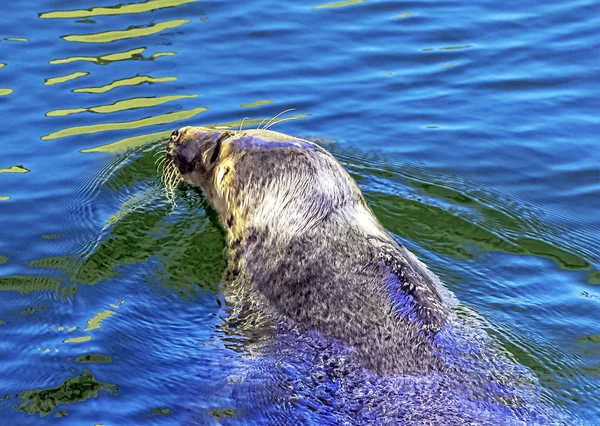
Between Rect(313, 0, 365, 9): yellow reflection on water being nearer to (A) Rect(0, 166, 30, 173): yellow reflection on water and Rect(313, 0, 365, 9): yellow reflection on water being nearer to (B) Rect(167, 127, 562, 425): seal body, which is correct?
(A) Rect(0, 166, 30, 173): yellow reflection on water

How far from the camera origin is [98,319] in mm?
6742

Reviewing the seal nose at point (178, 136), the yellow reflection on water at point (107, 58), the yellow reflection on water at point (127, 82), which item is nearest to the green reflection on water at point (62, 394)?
the seal nose at point (178, 136)

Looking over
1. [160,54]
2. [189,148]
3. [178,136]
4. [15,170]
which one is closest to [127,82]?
[160,54]

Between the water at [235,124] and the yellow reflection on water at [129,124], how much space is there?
0.06ft

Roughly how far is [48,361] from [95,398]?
55cm

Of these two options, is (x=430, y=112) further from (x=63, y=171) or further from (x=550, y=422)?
A: (x=550, y=422)

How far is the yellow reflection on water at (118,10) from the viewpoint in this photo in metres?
11.0

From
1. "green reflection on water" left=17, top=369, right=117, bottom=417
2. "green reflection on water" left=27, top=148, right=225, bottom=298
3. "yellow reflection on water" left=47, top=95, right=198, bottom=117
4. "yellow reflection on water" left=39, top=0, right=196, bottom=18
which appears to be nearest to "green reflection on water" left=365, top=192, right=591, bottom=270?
"green reflection on water" left=27, top=148, right=225, bottom=298

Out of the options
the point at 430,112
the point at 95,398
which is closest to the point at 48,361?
the point at 95,398

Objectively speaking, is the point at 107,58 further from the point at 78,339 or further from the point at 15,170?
the point at 78,339

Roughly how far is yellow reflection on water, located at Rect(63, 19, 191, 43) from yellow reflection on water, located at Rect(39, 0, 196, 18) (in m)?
0.36

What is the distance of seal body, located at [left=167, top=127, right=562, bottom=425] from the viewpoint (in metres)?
5.38

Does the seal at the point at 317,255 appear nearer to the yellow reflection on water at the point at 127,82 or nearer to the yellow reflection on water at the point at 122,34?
the yellow reflection on water at the point at 127,82

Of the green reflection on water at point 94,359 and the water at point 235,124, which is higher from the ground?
the water at point 235,124
